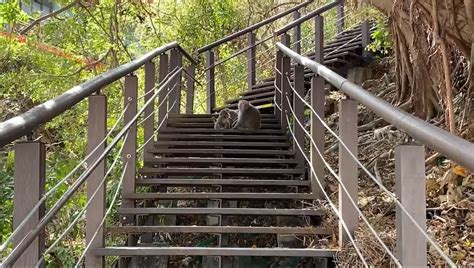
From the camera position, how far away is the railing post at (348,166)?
2.41 metres

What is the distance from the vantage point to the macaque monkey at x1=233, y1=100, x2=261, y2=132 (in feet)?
16.1

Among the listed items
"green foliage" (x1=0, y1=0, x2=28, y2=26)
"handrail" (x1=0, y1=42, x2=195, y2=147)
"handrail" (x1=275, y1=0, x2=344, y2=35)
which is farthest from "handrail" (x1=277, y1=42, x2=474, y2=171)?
"green foliage" (x1=0, y1=0, x2=28, y2=26)

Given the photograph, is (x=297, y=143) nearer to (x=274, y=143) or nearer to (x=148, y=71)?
(x=274, y=143)

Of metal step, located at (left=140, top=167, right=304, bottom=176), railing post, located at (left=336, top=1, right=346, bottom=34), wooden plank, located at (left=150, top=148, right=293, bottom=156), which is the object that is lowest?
metal step, located at (left=140, top=167, right=304, bottom=176)

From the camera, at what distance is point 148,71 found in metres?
3.90

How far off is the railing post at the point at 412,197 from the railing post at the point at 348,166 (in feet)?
2.82

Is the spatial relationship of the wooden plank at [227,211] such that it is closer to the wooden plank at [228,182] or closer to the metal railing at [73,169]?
the metal railing at [73,169]

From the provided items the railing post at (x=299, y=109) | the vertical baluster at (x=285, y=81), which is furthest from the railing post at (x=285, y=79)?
the railing post at (x=299, y=109)

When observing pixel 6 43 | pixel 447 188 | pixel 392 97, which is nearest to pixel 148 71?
pixel 447 188

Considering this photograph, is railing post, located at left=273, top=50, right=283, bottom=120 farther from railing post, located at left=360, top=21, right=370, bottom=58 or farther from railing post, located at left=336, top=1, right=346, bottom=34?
railing post, located at left=336, top=1, right=346, bottom=34

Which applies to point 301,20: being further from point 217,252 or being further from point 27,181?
point 27,181

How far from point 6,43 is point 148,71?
4.37m

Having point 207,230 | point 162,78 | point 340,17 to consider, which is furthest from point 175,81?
point 340,17

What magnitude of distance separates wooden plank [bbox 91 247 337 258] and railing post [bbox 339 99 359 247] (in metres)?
0.16
